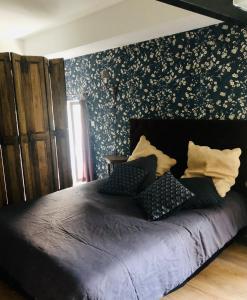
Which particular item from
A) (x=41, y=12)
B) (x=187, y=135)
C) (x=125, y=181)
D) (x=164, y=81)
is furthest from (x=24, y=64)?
(x=187, y=135)

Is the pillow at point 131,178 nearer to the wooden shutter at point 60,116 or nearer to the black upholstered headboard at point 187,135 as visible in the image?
the black upholstered headboard at point 187,135

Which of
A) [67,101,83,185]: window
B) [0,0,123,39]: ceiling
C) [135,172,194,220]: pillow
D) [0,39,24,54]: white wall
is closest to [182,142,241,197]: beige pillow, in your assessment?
[135,172,194,220]: pillow

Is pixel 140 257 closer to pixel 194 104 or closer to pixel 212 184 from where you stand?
pixel 212 184

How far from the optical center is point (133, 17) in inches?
121

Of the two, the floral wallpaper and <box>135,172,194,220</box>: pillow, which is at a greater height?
the floral wallpaper

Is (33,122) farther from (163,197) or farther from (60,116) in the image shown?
(163,197)

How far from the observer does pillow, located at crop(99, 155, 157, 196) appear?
299 centimetres

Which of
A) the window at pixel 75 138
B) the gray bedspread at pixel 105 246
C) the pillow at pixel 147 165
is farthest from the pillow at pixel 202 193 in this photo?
the window at pixel 75 138

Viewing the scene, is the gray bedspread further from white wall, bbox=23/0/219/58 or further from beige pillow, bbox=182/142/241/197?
white wall, bbox=23/0/219/58

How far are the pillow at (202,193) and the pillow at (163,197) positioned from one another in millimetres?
78

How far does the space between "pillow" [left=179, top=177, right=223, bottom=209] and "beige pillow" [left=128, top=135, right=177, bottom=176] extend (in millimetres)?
587

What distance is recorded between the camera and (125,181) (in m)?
3.04

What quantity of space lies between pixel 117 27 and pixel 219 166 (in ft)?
6.31

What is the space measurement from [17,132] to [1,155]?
32 centimetres
